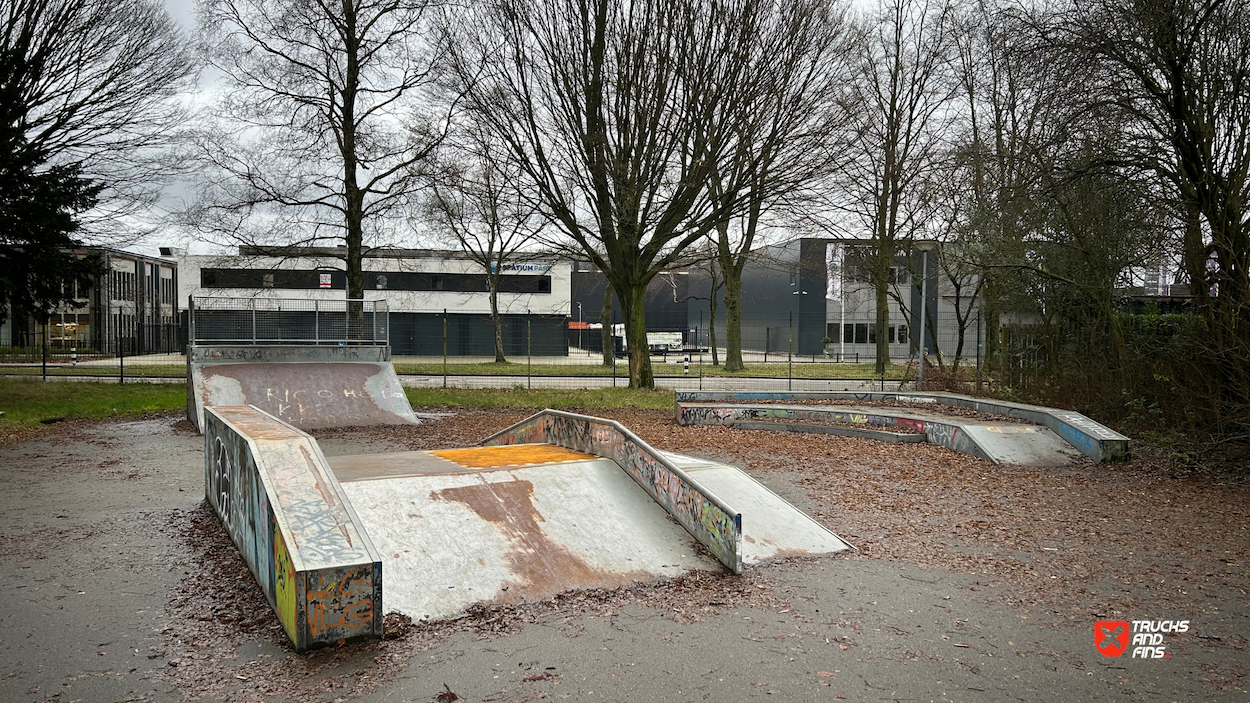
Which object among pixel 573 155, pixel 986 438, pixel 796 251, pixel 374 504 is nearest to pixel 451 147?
pixel 573 155

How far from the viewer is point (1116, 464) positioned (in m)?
9.53

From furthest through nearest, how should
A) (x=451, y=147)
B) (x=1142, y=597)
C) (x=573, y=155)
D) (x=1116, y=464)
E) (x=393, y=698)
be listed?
(x=451, y=147), (x=573, y=155), (x=1116, y=464), (x=1142, y=597), (x=393, y=698)

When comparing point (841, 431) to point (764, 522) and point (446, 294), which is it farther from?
point (446, 294)

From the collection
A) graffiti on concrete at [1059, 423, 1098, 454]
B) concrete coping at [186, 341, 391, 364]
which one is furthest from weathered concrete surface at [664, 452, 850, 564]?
concrete coping at [186, 341, 391, 364]

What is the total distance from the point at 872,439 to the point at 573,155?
29.8ft

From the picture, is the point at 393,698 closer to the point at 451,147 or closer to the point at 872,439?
the point at 872,439

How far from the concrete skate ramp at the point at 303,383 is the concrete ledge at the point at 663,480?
6.68m

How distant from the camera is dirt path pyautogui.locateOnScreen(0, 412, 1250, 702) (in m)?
3.65

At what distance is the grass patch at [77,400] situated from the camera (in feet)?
47.4

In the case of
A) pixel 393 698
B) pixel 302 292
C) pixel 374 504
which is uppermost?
pixel 302 292

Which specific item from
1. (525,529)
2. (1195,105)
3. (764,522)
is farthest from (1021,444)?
(525,529)

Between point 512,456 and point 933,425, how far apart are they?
22.5 feet

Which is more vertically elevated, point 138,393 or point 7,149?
point 7,149

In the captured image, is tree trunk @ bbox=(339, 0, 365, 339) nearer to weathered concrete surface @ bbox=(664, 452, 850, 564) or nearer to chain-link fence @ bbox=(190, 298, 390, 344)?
chain-link fence @ bbox=(190, 298, 390, 344)
